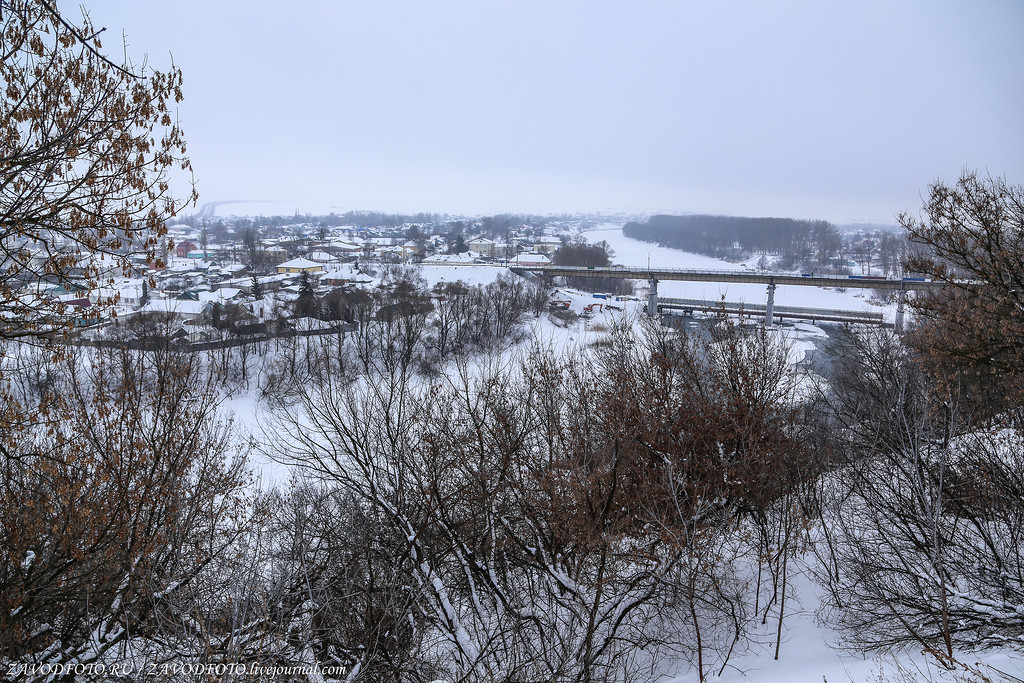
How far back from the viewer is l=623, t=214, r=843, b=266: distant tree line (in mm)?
101375

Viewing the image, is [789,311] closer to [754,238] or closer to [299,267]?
[299,267]

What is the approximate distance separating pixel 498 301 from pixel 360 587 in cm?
3540

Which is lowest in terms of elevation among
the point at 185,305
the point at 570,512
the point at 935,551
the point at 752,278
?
the point at 185,305

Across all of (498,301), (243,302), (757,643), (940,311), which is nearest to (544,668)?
(757,643)

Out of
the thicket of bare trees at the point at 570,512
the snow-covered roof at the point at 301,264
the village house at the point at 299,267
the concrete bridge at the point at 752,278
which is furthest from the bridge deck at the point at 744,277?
the thicket of bare trees at the point at 570,512

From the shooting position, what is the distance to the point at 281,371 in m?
36.1

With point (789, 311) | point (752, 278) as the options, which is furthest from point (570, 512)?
point (752, 278)

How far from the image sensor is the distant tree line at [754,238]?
101375 millimetres

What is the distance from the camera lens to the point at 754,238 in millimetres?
126812

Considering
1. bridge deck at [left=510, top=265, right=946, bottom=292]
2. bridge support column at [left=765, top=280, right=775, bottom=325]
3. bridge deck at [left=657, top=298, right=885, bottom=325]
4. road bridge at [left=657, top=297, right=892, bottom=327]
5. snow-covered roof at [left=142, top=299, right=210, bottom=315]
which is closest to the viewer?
snow-covered roof at [left=142, top=299, right=210, bottom=315]

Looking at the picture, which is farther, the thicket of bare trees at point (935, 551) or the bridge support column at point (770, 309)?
the bridge support column at point (770, 309)

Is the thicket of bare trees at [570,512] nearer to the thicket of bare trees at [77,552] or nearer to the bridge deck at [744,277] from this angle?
the thicket of bare trees at [77,552]

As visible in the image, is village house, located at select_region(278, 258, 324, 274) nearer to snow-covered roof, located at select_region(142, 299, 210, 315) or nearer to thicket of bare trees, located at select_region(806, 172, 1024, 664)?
snow-covered roof, located at select_region(142, 299, 210, 315)

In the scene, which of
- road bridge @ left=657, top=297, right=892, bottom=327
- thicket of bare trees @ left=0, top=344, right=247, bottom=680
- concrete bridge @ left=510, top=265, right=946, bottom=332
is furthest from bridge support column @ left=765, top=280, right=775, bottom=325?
thicket of bare trees @ left=0, top=344, right=247, bottom=680
